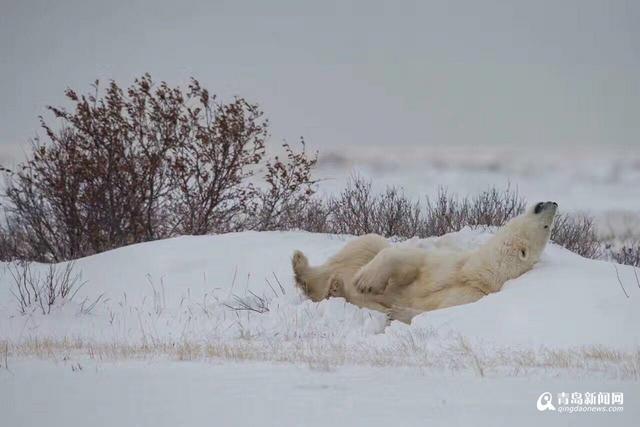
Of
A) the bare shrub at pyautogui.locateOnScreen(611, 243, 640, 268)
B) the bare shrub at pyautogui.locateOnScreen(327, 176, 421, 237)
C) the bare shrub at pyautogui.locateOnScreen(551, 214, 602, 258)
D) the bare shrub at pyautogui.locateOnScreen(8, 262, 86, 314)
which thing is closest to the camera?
the bare shrub at pyautogui.locateOnScreen(8, 262, 86, 314)

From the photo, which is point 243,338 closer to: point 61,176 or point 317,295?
point 317,295

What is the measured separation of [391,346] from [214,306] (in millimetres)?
3693

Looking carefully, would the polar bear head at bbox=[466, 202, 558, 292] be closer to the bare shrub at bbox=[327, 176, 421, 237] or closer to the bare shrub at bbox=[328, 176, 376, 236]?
the bare shrub at bbox=[327, 176, 421, 237]

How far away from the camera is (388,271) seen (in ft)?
29.6

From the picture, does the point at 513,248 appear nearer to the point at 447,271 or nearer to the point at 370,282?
the point at 447,271

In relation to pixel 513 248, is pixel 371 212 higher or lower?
higher

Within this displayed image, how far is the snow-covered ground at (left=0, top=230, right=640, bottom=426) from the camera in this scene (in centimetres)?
408

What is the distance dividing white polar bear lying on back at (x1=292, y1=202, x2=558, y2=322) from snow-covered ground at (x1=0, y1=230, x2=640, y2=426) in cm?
26

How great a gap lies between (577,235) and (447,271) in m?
8.71

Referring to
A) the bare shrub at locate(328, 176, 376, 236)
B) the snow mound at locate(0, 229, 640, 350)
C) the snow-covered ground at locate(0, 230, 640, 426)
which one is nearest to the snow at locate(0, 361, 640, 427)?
the snow-covered ground at locate(0, 230, 640, 426)

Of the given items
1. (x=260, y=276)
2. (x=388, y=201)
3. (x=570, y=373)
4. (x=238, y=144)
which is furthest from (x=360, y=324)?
(x=238, y=144)

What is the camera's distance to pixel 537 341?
23.8ft

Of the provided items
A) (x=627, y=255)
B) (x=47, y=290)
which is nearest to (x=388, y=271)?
(x=47, y=290)

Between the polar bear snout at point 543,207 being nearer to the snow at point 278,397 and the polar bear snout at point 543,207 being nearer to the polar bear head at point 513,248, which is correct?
the polar bear head at point 513,248
